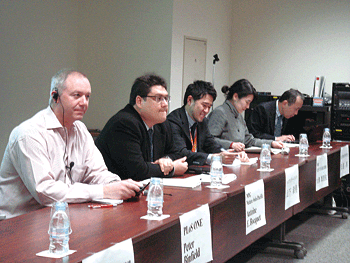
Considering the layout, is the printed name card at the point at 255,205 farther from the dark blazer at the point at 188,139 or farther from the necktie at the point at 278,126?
the necktie at the point at 278,126

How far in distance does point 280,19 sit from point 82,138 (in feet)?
19.4

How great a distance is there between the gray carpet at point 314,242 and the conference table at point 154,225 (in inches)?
18.2

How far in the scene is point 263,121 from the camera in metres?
5.14

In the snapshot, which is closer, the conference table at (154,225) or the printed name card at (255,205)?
the conference table at (154,225)

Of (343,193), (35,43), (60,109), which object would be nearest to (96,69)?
(35,43)

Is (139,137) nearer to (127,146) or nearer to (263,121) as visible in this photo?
(127,146)

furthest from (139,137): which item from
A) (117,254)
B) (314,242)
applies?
(314,242)

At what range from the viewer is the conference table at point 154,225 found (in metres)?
1.32

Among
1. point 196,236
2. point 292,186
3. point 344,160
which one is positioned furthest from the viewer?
point 344,160

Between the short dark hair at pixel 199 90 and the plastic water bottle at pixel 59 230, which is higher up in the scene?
the short dark hair at pixel 199 90

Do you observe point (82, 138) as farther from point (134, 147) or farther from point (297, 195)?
point (297, 195)

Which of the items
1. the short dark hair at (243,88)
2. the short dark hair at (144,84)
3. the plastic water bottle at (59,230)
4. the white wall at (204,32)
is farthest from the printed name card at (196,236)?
the white wall at (204,32)

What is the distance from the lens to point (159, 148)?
299 centimetres

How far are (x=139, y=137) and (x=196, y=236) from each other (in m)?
0.99
